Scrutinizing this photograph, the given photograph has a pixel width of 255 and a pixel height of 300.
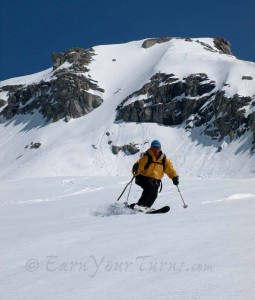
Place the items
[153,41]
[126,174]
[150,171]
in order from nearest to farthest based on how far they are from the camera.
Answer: [150,171], [126,174], [153,41]

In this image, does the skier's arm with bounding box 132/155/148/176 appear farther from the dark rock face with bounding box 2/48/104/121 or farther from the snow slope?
the dark rock face with bounding box 2/48/104/121

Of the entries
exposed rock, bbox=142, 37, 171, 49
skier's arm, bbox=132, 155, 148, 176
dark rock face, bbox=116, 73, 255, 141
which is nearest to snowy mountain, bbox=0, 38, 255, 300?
dark rock face, bbox=116, 73, 255, 141

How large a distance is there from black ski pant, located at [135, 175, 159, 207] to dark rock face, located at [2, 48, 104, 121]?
104 meters

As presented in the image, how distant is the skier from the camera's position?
8.68 meters

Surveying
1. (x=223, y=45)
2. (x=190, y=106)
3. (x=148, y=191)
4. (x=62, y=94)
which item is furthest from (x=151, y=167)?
(x=223, y=45)

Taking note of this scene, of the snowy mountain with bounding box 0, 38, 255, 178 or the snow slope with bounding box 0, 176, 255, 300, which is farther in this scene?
the snowy mountain with bounding box 0, 38, 255, 178

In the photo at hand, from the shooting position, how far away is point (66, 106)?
369 feet

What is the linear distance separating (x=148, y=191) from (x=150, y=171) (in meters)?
0.47

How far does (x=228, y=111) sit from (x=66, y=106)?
154 ft

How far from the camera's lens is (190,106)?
9512cm

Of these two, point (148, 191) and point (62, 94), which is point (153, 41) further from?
point (148, 191)

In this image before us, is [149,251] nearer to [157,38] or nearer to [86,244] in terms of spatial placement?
[86,244]

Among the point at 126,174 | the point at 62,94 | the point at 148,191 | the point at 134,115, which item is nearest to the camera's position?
the point at 148,191

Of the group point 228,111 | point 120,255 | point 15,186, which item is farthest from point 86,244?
point 228,111
